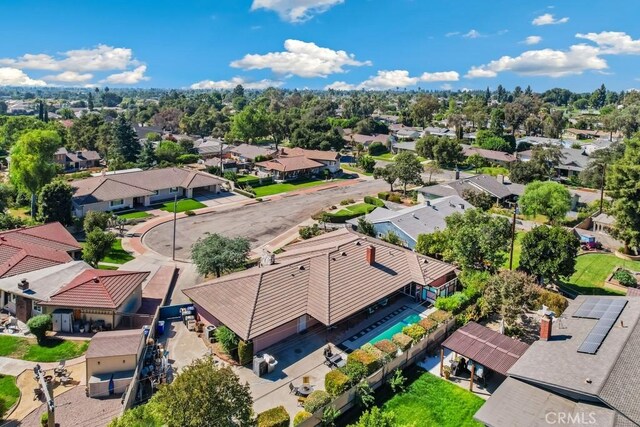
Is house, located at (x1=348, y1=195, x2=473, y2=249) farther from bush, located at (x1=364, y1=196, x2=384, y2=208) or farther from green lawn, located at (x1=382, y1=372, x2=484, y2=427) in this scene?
green lawn, located at (x1=382, y1=372, x2=484, y2=427)

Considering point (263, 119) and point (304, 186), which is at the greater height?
point (263, 119)

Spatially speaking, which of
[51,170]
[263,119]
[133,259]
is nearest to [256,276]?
[133,259]

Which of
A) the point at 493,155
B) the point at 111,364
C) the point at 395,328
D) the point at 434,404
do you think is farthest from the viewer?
the point at 493,155

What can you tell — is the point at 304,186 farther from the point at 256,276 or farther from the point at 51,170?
the point at 256,276

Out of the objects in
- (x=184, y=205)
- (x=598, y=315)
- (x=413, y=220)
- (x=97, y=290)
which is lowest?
(x=97, y=290)

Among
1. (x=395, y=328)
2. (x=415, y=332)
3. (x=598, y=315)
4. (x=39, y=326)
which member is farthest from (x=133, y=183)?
(x=598, y=315)

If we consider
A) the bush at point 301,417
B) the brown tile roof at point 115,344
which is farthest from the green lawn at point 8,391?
the bush at point 301,417

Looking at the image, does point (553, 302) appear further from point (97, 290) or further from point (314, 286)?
point (97, 290)

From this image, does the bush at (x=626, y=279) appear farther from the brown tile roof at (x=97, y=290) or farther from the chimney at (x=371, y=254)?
the brown tile roof at (x=97, y=290)
